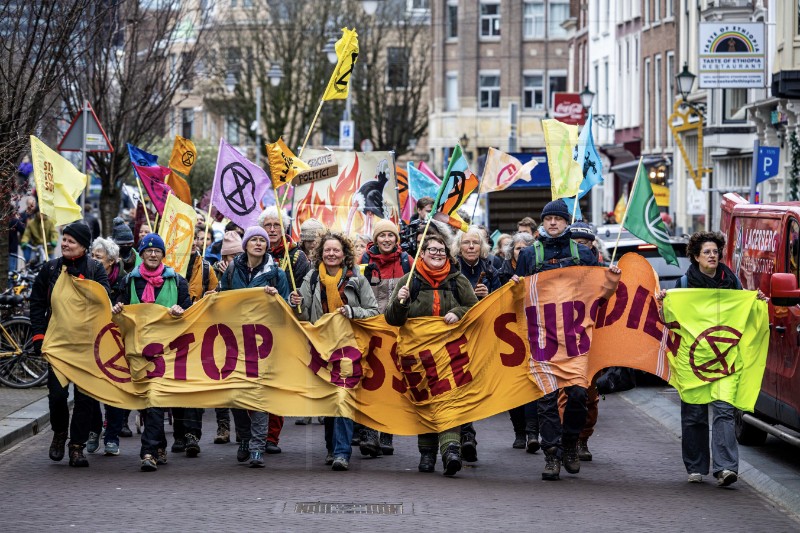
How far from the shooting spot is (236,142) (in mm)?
85125

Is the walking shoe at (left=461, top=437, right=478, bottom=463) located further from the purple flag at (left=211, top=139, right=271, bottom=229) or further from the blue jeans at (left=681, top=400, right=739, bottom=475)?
the purple flag at (left=211, top=139, right=271, bottom=229)

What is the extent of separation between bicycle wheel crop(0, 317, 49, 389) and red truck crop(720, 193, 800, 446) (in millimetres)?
7731

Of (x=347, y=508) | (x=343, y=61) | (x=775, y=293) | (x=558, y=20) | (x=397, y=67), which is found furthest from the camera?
(x=558, y=20)

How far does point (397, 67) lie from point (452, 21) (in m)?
4.18

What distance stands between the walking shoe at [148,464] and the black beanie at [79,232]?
1746 mm

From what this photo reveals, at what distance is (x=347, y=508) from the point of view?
1015 cm

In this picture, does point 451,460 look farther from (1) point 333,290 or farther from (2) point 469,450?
(1) point 333,290

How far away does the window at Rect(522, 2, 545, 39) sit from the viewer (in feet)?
253

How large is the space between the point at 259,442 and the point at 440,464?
1479mm

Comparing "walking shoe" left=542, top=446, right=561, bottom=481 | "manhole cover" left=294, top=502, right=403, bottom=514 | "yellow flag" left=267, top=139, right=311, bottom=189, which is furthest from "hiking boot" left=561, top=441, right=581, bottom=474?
"yellow flag" left=267, top=139, right=311, bottom=189

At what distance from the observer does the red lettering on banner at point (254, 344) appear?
12211 mm

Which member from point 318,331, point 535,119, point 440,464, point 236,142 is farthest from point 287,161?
point 236,142

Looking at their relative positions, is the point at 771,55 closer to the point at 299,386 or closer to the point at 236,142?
the point at 299,386

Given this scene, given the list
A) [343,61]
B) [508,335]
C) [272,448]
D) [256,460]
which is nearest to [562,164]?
[508,335]
